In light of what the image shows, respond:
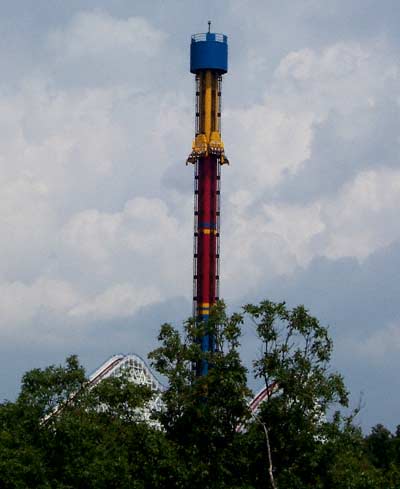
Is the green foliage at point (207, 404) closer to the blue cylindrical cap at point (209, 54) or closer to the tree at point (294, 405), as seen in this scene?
the tree at point (294, 405)

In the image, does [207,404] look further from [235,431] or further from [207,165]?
[207,165]

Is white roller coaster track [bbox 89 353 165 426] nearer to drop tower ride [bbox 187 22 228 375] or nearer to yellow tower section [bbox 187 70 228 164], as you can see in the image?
drop tower ride [bbox 187 22 228 375]

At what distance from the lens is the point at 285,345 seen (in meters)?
46.4

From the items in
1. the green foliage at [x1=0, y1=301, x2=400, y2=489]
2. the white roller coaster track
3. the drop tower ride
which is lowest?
the green foliage at [x1=0, y1=301, x2=400, y2=489]

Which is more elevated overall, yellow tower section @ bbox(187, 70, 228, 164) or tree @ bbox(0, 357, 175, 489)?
yellow tower section @ bbox(187, 70, 228, 164)

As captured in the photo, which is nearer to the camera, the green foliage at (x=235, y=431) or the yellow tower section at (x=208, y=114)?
the green foliage at (x=235, y=431)

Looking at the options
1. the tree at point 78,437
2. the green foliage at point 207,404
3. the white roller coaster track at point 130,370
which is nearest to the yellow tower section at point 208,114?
the white roller coaster track at point 130,370

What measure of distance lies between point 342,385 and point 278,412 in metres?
2.48

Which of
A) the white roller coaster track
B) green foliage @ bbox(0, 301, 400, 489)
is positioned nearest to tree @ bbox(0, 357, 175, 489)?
green foliage @ bbox(0, 301, 400, 489)

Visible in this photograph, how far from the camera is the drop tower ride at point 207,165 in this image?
9088 cm

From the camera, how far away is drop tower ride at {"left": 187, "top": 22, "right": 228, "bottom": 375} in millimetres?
90875

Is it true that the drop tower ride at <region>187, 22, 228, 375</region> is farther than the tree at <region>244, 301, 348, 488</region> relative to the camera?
Yes

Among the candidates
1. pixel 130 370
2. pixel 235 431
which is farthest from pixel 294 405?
pixel 130 370

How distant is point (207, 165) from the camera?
91.6 metres
